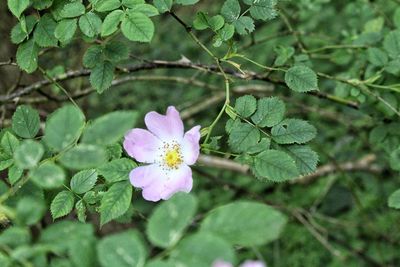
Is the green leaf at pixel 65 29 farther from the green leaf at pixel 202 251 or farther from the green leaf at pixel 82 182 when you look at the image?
the green leaf at pixel 202 251

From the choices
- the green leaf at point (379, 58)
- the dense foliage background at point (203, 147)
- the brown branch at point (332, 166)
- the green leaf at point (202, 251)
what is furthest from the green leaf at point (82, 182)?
the brown branch at point (332, 166)

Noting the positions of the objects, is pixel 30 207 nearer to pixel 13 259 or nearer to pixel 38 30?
pixel 13 259

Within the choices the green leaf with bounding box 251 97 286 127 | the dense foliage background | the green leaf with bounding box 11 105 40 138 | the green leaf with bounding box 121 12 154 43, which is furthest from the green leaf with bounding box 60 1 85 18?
the green leaf with bounding box 251 97 286 127

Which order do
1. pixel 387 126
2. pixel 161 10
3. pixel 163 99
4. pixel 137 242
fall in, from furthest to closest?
pixel 163 99 < pixel 387 126 < pixel 161 10 < pixel 137 242

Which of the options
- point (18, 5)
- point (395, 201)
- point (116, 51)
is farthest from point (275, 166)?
point (18, 5)

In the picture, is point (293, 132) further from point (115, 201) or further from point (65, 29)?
point (65, 29)

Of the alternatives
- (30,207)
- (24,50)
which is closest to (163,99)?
(24,50)

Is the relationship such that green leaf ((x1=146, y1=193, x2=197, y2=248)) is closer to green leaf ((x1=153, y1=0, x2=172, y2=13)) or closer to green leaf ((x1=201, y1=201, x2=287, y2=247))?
green leaf ((x1=201, y1=201, x2=287, y2=247))
